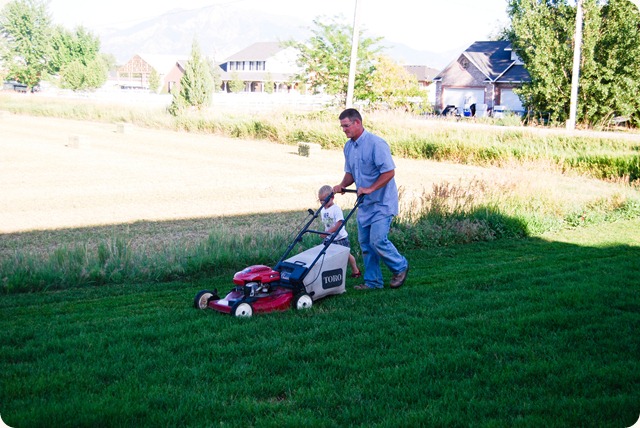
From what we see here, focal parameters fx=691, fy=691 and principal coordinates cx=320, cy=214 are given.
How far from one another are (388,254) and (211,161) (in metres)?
16.2

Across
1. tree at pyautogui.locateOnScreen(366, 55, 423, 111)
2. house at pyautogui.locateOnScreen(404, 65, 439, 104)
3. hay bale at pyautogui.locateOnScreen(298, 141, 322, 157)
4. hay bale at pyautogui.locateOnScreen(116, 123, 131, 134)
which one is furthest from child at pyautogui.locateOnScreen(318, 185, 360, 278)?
house at pyautogui.locateOnScreen(404, 65, 439, 104)

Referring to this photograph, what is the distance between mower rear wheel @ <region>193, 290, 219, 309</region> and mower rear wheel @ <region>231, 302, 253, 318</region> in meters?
0.46

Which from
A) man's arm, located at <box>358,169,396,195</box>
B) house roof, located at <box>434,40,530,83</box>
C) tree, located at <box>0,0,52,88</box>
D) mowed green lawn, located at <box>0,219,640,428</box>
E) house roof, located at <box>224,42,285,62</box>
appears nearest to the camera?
mowed green lawn, located at <box>0,219,640,428</box>

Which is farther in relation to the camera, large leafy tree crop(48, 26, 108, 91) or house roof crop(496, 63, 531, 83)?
large leafy tree crop(48, 26, 108, 91)

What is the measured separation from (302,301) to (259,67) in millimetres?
93391

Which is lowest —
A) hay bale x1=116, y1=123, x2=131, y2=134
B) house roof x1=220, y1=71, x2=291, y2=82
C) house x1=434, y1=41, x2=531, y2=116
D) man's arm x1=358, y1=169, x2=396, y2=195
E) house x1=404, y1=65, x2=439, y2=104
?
man's arm x1=358, y1=169, x2=396, y2=195

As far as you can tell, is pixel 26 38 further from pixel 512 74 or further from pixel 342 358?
pixel 342 358

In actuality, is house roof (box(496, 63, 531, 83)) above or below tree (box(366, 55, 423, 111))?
above

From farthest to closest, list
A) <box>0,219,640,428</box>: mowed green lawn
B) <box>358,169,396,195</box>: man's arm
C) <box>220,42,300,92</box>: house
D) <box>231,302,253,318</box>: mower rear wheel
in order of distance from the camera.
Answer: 1. <box>220,42,300,92</box>: house
2. <box>358,169,396,195</box>: man's arm
3. <box>231,302,253,318</box>: mower rear wheel
4. <box>0,219,640,428</box>: mowed green lawn

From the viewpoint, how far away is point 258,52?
97812 mm

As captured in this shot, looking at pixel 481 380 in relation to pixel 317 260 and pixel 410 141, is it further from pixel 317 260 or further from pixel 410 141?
pixel 410 141

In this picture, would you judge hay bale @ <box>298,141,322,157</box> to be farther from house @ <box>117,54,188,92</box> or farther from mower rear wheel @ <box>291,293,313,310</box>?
house @ <box>117,54,188,92</box>

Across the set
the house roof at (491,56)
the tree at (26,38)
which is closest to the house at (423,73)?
the house roof at (491,56)

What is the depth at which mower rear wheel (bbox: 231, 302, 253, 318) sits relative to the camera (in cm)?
637
